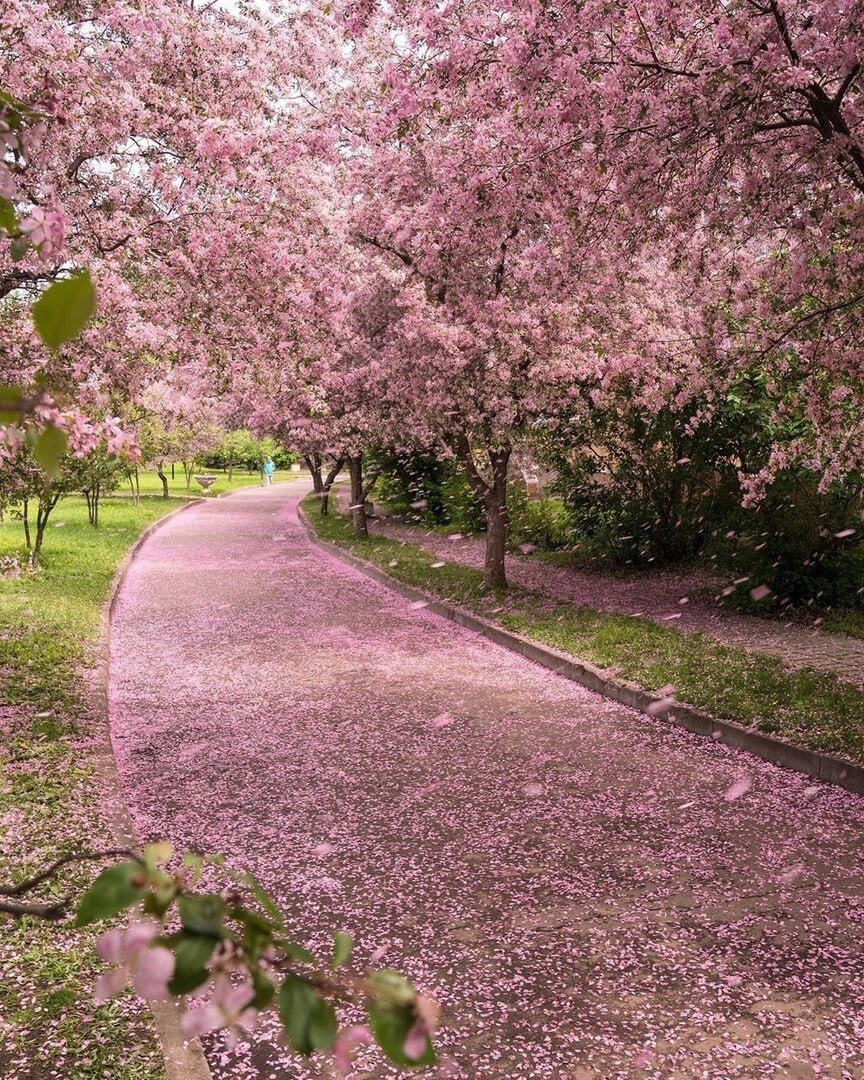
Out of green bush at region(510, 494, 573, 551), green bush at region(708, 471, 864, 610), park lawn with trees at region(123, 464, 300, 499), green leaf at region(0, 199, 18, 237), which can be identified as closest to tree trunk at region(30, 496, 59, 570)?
green bush at region(510, 494, 573, 551)

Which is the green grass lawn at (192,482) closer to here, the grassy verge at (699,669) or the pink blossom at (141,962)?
the grassy verge at (699,669)

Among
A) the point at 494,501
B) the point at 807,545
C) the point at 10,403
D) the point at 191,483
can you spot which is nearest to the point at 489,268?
the point at 494,501

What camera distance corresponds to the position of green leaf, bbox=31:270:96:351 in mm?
968

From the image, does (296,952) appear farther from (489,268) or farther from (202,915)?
(489,268)

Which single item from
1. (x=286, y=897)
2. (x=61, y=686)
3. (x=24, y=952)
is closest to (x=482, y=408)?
(x=61, y=686)

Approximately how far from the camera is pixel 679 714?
843 centimetres

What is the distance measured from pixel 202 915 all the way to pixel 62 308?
0.69 m

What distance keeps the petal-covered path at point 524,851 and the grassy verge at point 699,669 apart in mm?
501

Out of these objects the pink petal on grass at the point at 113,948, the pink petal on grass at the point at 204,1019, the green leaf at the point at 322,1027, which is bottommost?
the pink petal on grass at the point at 204,1019

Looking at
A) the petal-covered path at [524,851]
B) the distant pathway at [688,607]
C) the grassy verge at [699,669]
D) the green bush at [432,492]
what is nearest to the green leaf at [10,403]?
the petal-covered path at [524,851]

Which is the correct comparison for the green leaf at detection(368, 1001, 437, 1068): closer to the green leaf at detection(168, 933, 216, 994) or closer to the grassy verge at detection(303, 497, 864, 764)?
the green leaf at detection(168, 933, 216, 994)

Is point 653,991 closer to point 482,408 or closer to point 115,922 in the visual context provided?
point 115,922

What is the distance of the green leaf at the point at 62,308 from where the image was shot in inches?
38.1

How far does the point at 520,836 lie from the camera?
19.6 ft
